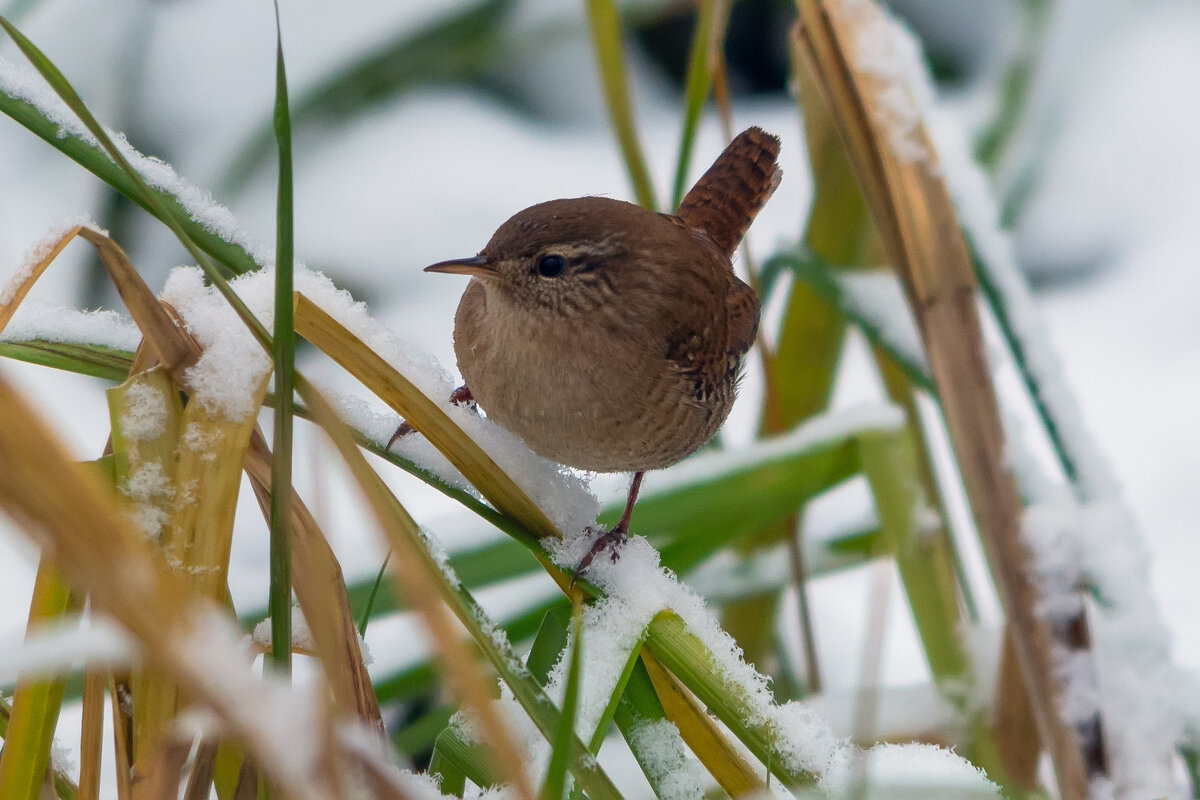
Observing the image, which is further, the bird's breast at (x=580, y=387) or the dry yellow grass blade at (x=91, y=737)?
the bird's breast at (x=580, y=387)

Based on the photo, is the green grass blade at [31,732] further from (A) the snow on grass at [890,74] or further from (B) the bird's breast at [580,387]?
(A) the snow on grass at [890,74]

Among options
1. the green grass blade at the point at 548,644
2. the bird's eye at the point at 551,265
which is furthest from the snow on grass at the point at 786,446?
the green grass blade at the point at 548,644

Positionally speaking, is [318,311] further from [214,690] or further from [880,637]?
[880,637]

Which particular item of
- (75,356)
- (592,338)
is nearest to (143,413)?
(75,356)

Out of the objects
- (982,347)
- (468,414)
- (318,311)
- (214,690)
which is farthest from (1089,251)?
(214,690)

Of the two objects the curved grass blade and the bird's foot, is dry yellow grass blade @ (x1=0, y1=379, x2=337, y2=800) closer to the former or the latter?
the curved grass blade
